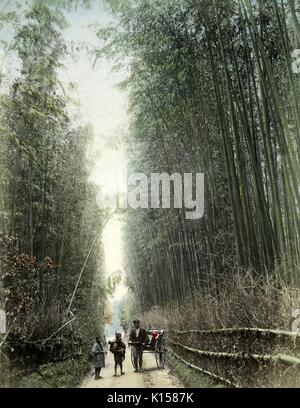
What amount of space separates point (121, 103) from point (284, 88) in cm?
310

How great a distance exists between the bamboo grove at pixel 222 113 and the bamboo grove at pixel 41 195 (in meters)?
1.11

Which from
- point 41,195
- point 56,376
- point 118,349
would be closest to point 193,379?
point 56,376

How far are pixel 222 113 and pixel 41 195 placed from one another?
3.79m

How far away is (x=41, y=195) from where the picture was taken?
7.91 meters

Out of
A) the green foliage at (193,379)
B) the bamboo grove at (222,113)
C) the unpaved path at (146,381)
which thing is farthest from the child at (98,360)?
the bamboo grove at (222,113)

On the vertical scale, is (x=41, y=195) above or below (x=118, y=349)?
above

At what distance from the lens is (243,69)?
18.2 ft

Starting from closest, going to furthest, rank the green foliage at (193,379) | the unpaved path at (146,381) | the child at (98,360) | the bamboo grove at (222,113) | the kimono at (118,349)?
the bamboo grove at (222,113)
the green foliage at (193,379)
the unpaved path at (146,381)
the kimono at (118,349)
the child at (98,360)

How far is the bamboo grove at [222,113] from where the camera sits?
4.31 meters

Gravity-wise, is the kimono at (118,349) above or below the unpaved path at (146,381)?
above

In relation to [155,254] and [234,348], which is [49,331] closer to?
[234,348]

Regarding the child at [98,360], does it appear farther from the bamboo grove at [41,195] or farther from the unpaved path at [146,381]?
the bamboo grove at [41,195]

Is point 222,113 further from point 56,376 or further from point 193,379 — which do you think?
point 56,376

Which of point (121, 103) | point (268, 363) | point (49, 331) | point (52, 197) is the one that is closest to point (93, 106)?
point (121, 103)
